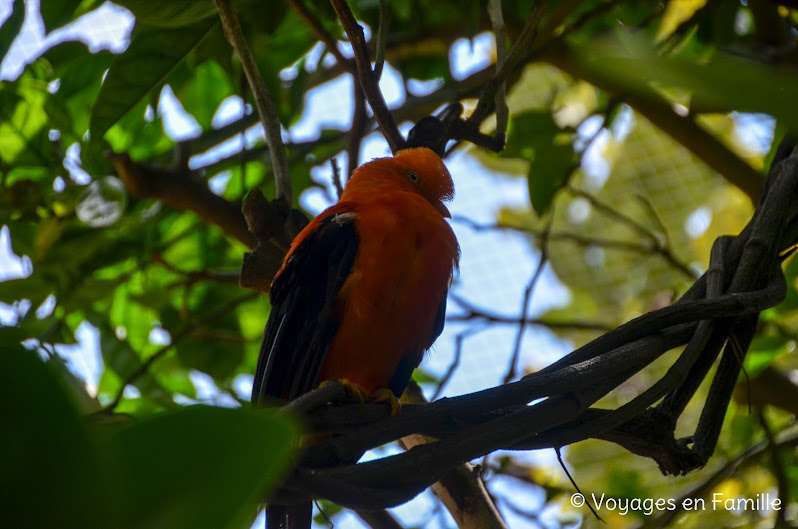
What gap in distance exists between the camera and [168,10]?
5.64 feet

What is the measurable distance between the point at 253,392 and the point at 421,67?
5.39ft

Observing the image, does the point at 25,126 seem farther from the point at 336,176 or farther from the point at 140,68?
the point at 336,176

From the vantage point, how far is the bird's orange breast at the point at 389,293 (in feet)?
5.28

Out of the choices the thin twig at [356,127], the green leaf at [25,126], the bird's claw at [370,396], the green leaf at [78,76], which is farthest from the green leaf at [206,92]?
the bird's claw at [370,396]

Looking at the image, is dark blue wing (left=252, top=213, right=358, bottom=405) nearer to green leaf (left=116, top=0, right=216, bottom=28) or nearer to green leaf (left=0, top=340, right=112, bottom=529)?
green leaf (left=116, top=0, right=216, bottom=28)

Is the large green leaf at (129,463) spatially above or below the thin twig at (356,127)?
below

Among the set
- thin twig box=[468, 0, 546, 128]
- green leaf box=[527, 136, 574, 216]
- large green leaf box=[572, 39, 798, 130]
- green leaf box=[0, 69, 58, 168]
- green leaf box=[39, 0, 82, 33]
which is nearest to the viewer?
large green leaf box=[572, 39, 798, 130]

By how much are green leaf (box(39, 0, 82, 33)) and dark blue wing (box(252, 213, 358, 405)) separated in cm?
96

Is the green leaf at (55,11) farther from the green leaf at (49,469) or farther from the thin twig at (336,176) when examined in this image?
the green leaf at (49,469)

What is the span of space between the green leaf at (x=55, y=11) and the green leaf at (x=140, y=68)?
0.60 ft

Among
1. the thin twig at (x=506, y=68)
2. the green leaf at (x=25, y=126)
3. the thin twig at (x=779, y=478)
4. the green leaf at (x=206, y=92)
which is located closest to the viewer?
the thin twig at (x=779, y=478)

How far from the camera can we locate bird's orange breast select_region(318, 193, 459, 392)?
1610 millimetres

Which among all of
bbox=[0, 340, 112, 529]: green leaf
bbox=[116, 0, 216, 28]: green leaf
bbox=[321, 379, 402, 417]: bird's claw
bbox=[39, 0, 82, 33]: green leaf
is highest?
bbox=[39, 0, 82, 33]: green leaf

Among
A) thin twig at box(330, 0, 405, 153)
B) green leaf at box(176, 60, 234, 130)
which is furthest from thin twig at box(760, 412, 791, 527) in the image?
green leaf at box(176, 60, 234, 130)
